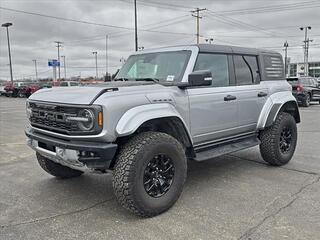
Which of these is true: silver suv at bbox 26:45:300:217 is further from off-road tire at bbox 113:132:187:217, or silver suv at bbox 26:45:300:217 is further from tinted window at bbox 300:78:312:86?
tinted window at bbox 300:78:312:86

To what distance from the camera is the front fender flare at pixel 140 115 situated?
3730 mm

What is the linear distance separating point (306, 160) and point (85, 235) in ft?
14.6

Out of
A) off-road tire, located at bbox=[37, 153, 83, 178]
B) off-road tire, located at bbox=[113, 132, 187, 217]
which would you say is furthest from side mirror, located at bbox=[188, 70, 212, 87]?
off-road tire, located at bbox=[37, 153, 83, 178]

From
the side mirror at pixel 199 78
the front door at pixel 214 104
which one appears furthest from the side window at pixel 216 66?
the side mirror at pixel 199 78

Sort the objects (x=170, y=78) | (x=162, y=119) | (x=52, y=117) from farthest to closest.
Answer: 1. (x=170, y=78)
2. (x=162, y=119)
3. (x=52, y=117)

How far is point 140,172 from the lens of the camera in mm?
3812

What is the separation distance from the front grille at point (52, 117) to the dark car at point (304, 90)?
55.9ft

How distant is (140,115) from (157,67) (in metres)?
1.41

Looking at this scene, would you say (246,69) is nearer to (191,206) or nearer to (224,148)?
(224,148)

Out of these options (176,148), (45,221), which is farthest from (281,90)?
(45,221)

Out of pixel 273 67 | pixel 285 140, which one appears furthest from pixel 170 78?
pixel 285 140

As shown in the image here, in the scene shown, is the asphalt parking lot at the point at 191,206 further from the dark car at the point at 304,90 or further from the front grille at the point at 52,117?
the dark car at the point at 304,90

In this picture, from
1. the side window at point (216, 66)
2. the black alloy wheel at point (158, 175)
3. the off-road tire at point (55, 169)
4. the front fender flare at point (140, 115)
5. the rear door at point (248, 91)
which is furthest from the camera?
the rear door at point (248, 91)

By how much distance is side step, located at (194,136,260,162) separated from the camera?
15.7ft
